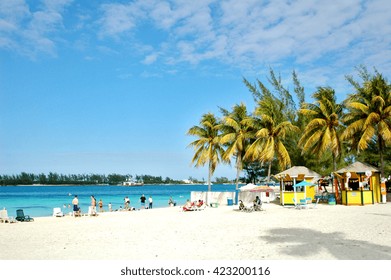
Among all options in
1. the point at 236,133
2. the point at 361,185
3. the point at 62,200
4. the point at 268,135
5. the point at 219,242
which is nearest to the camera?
the point at 219,242

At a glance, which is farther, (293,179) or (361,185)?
(293,179)

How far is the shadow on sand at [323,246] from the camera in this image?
9180 millimetres

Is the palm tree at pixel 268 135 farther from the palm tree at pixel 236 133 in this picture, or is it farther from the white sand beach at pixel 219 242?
the white sand beach at pixel 219 242

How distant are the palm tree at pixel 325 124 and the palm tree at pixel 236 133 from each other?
237 inches

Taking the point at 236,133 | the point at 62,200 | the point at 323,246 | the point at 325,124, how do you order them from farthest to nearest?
1. the point at 62,200
2. the point at 236,133
3. the point at 325,124
4. the point at 323,246

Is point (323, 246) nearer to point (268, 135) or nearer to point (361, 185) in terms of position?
point (361, 185)

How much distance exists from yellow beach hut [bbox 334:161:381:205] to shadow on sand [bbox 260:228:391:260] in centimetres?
1229

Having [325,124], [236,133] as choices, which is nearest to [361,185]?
[325,124]

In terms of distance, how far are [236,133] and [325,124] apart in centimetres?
824

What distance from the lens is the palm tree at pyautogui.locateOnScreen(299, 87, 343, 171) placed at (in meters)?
28.4

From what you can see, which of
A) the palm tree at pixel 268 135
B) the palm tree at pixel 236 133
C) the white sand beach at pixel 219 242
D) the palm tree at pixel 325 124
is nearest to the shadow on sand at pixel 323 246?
the white sand beach at pixel 219 242

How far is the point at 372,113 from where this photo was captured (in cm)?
2512

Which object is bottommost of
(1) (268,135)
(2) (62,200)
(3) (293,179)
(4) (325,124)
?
(2) (62,200)

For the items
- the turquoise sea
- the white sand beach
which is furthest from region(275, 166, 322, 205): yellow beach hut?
the turquoise sea
